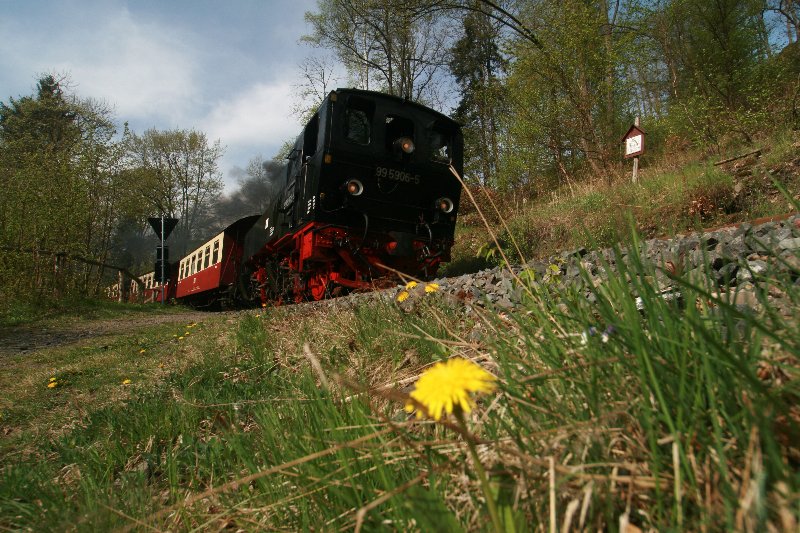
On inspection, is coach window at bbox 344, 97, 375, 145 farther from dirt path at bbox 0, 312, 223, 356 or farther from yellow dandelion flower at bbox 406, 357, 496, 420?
yellow dandelion flower at bbox 406, 357, 496, 420

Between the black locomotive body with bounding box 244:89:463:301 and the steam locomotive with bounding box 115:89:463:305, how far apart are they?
18 millimetres

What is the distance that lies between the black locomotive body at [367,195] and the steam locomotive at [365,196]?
18 millimetres

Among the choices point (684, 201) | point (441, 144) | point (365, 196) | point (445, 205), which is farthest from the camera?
point (441, 144)

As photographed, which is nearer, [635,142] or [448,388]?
[448,388]

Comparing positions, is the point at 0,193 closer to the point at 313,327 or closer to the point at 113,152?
the point at 113,152

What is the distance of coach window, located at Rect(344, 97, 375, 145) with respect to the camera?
7.75 m

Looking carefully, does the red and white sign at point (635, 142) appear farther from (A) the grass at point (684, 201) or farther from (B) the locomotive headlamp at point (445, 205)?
(B) the locomotive headlamp at point (445, 205)

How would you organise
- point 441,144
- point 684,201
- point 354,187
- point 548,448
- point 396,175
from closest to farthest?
point 548,448 → point 684,201 → point 354,187 → point 396,175 → point 441,144

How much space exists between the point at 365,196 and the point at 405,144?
4.03 feet

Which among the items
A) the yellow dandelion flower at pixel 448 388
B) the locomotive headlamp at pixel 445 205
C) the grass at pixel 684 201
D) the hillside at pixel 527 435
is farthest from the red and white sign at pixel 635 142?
the yellow dandelion flower at pixel 448 388

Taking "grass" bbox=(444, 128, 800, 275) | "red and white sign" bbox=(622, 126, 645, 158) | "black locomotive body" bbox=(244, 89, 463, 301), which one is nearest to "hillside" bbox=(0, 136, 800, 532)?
"grass" bbox=(444, 128, 800, 275)

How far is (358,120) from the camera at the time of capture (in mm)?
7996

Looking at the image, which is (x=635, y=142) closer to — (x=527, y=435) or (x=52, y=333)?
(x=527, y=435)

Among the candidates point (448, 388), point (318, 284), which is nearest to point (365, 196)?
point (318, 284)
